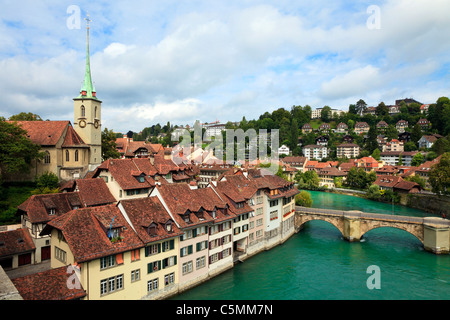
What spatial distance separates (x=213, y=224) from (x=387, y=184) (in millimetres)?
64290

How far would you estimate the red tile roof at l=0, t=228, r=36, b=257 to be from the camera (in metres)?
27.5

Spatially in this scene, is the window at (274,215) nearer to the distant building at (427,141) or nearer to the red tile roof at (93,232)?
the red tile roof at (93,232)

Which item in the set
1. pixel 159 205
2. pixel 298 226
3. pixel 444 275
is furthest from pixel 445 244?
pixel 159 205

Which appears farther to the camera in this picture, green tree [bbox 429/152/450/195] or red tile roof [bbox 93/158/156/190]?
green tree [bbox 429/152/450/195]

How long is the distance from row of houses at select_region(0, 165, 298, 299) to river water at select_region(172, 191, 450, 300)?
2.18m

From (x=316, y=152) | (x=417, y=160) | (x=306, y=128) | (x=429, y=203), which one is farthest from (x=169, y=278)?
(x=306, y=128)

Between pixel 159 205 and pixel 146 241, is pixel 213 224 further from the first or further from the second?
pixel 146 241

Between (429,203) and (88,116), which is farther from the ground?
(88,116)

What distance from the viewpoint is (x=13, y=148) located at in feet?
124

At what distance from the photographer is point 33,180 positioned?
145ft

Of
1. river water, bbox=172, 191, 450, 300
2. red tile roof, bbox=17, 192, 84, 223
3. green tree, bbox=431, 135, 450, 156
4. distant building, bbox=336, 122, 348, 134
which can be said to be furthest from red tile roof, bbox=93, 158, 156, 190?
distant building, bbox=336, 122, 348, 134

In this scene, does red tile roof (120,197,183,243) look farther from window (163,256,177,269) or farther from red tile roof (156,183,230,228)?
window (163,256,177,269)

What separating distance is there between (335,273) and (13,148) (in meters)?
42.2

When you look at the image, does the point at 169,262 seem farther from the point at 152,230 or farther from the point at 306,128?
the point at 306,128
